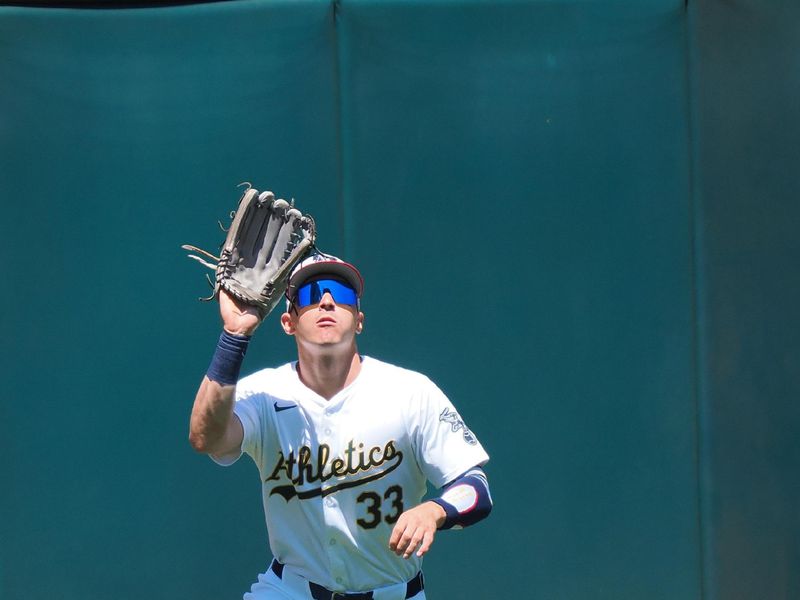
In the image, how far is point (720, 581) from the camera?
4387mm

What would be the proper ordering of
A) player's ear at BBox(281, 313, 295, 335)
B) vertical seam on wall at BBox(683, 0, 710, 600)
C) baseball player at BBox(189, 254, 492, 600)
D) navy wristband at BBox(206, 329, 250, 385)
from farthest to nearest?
1. vertical seam on wall at BBox(683, 0, 710, 600)
2. player's ear at BBox(281, 313, 295, 335)
3. baseball player at BBox(189, 254, 492, 600)
4. navy wristband at BBox(206, 329, 250, 385)

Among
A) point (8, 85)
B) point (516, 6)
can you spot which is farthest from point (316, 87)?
point (8, 85)

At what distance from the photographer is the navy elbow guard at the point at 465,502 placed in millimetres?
3010

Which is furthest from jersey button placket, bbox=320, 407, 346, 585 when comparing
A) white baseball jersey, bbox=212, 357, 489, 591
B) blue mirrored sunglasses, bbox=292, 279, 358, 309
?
blue mirrored sunglasses, bbox=292, 279, 358, 309

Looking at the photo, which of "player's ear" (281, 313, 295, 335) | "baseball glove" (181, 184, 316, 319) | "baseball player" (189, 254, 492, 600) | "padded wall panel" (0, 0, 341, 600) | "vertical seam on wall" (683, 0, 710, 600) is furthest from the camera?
"vertical seam on wall" (683, 0, 710, 600)

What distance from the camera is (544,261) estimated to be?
171 inches

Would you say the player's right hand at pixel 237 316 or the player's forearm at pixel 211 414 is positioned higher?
the player's right hand at pixel 237 316

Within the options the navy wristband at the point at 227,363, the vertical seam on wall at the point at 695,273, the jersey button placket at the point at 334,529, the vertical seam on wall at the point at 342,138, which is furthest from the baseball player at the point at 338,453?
the vertical seam on wall at the point at 695,273

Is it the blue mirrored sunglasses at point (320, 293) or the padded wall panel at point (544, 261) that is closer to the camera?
the blue mirrored sunglasses at point (320, 293)

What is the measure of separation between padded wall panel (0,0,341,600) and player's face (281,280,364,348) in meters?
0.95

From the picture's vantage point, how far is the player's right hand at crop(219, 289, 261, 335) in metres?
3.06

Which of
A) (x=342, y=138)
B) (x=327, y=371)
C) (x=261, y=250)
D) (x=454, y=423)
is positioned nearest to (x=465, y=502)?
(x=454, y=423)

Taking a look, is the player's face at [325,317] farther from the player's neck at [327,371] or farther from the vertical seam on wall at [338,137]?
the vertical seam on wall at [338,137]

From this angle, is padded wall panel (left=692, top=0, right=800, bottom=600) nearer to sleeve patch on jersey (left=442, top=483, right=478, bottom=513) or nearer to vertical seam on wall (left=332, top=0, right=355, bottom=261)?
vertical seam on wall (left=332, top=0, right=355, bottom=261)
